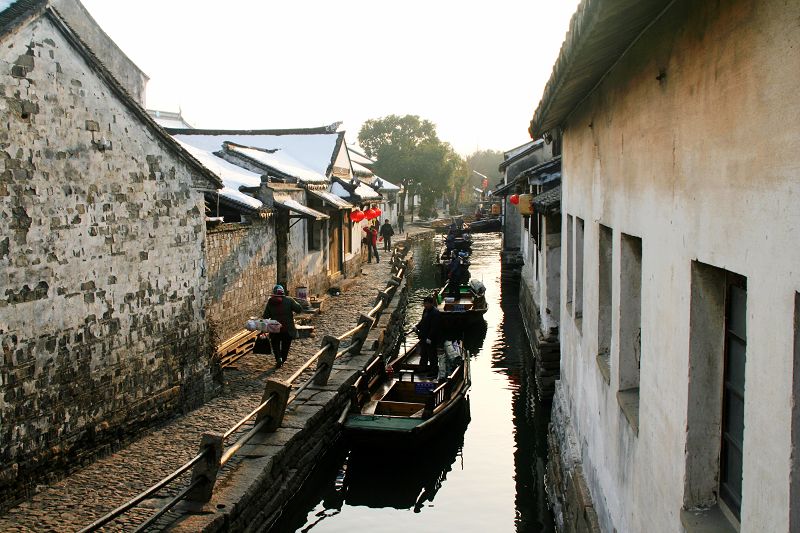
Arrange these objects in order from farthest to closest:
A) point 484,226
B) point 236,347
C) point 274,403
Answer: point 484,226 → point 236,347 → point 274,403

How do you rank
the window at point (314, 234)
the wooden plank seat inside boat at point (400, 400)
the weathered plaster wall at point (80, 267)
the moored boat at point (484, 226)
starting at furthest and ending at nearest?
the moored boat at point (484, 226) < the window at point (314, 234) < the wooden plank seat inside boat at point (400, 400) < the weathered plaster wall at point (80, 267)

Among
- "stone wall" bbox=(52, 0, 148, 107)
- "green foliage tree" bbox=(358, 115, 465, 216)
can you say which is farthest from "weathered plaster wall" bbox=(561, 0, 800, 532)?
"green foliage tree" bbox=(358, 115, 465, 216)

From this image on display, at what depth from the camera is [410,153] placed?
61688 millimetres

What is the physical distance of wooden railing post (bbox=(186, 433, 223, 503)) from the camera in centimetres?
805

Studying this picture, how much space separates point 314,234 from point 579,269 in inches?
554

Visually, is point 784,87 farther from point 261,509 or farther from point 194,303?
point 194,303

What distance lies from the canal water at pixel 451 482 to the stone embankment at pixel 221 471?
509 mm

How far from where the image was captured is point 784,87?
9.57ft

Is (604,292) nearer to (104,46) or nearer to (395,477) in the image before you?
(395,477)

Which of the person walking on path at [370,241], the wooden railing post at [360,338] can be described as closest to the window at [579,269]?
the wooden railing post at [360,338]

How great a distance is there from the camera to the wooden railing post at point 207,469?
26.4 ft

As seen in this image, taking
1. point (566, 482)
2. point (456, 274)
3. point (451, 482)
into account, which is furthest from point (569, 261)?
point (456, 274)

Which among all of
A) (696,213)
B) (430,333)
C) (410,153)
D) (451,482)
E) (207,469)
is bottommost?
(451,482)

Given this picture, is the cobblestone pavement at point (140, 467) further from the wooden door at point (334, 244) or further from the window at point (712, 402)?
the wooden door at point (334, 244)
